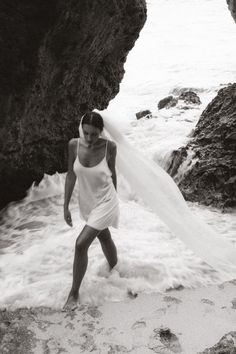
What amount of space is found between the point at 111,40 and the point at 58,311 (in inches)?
196

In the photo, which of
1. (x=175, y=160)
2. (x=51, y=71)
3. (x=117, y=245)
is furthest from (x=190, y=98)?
(x=117, y=245)

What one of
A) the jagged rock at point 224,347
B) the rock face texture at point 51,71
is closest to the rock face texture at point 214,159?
the rock face texture at point 51,71

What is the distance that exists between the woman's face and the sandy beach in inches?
61.9

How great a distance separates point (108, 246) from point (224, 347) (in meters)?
1.56

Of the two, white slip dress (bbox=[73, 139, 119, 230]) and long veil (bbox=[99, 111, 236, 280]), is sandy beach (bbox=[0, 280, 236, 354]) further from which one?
white slip dress (bbox=[73, 139, 119, 230])

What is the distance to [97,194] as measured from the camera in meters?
3.81

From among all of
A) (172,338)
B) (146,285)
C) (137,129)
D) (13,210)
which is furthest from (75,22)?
(137,129)

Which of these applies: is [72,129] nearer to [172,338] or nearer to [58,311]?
[58,311]

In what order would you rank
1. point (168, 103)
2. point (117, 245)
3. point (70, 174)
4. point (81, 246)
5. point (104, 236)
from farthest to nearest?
point (168, 103)
point (117, 245)
point (104, 236)
point (70, 174)
point (81, 246)

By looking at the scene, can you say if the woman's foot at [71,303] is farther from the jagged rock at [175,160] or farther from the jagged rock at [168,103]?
the jagged rock at [168,103]

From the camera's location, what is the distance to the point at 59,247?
545cm

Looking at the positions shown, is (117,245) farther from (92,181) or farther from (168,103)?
(168,103)

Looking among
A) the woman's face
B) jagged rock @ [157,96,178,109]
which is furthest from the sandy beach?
jagged rock @ [157,96,178,109]

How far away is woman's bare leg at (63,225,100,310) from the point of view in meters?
3.67
